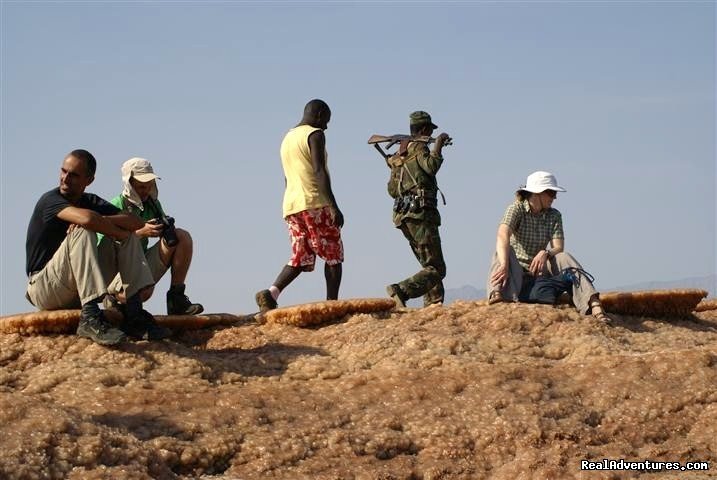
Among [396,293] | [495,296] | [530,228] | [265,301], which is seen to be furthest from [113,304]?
[530,228]

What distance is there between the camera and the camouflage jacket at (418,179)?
913 centimetres

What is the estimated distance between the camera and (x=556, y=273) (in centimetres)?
852

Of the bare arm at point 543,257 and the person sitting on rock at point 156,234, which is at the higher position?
the person sitting on rock at point 156,234

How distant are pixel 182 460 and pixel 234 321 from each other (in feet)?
7.93

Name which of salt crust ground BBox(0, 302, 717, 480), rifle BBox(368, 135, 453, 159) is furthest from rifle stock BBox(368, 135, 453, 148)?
salt crust ground BBox(0, 302, 717, 480)

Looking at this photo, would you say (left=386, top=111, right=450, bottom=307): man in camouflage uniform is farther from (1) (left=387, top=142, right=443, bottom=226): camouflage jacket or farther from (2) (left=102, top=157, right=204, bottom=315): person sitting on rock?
(2) (left=102, top=157, right=204, bottom=315): person sitting on rock

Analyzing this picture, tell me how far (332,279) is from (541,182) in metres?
1.75

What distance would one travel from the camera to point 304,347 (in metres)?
7.38

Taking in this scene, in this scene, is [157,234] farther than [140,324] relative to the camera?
Yes

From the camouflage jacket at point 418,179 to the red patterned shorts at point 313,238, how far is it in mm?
893

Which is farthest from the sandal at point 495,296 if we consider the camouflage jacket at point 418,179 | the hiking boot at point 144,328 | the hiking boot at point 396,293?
the hiking boot at point 144,328

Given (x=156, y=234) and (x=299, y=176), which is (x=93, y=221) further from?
(x=299, y=176)

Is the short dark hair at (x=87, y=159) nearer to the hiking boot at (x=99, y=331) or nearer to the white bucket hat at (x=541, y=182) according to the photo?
the hiking boot at (x=99, y=331)

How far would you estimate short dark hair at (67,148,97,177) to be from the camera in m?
6.89
